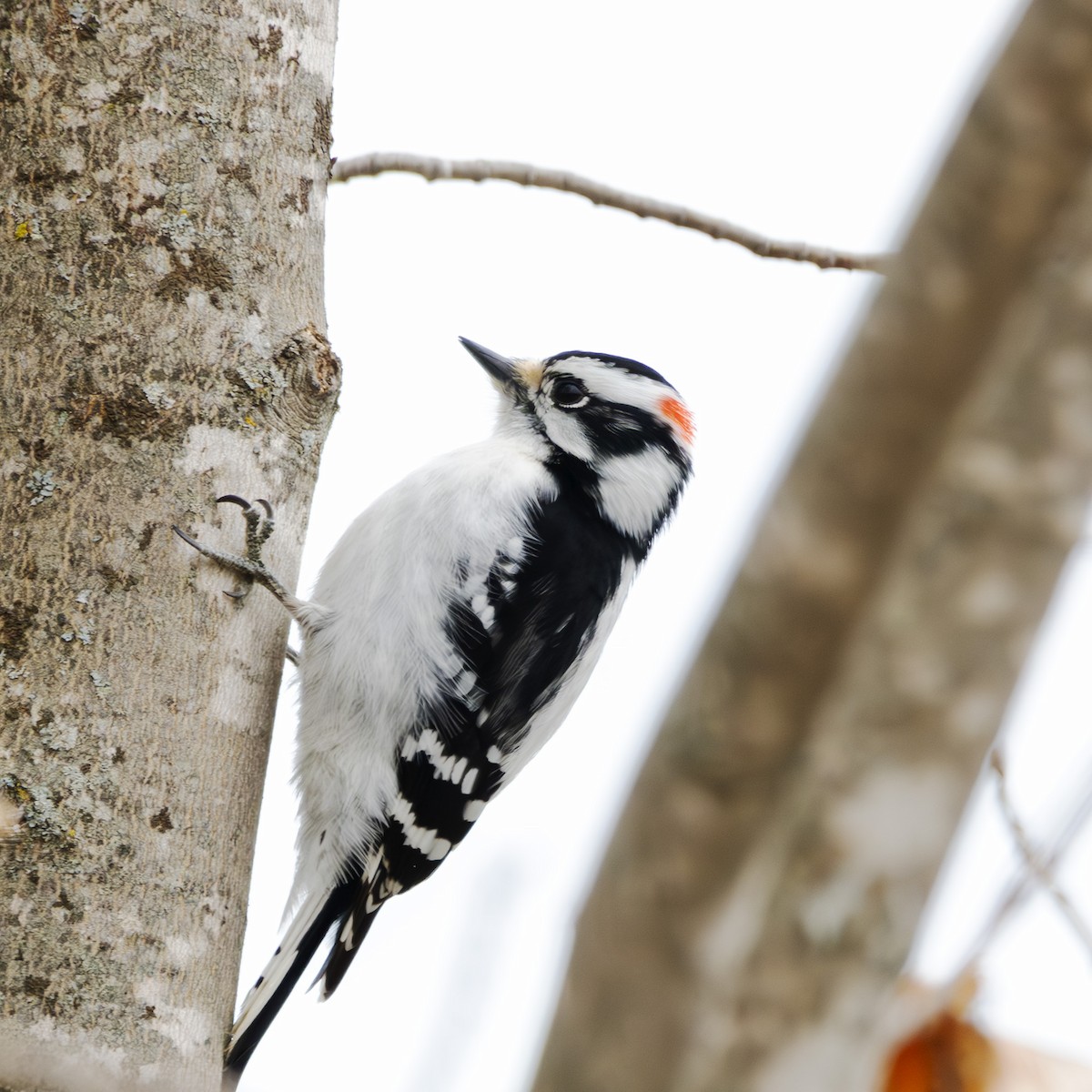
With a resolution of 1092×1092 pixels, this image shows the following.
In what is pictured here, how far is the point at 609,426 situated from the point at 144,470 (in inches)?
74.0

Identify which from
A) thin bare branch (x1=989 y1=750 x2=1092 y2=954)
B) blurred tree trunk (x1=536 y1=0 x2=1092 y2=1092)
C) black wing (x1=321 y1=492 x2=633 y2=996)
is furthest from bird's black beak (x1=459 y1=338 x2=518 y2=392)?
blurred tree trunk (x1=536 y1=0 x2=1092 y2=1092)

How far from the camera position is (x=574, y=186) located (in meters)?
3.60

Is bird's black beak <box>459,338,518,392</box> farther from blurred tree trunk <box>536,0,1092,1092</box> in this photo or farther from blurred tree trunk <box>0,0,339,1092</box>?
blurred tree trunk <box>536,0,1092,1092</box>

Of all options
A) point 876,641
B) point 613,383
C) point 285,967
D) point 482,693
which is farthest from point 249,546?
point 876,641

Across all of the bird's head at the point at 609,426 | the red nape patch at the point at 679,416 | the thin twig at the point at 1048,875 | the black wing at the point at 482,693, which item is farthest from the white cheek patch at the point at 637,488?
the thin twig at the point at 1048,875

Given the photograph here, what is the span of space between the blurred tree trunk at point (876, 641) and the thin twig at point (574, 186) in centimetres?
270

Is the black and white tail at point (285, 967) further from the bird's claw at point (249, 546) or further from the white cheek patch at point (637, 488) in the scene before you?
the white cheek patch at point (637, 488)

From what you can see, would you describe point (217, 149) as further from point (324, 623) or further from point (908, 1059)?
point (908, 1059)

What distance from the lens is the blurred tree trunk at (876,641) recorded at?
86 cm

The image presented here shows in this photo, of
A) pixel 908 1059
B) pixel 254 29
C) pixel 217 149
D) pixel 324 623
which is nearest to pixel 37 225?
pixel 217 149

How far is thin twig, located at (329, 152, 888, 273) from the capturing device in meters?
3.53

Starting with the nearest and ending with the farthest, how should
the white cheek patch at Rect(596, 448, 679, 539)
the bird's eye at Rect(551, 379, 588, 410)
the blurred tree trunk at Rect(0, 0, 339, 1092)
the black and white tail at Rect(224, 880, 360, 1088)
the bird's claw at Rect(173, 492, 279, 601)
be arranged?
the blurred tree trunk at Rect(0, 0, 339, 1092) → the bird's claw at Rect(173, 492, 279, 601) → the black and white tail at Rect(224, 880, 360, 1088) → the white cheek patch at Rect(596, 448, 679, 539) → the bird's eye at Rect(551, 379, 588, 410)

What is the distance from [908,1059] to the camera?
1.76 meters

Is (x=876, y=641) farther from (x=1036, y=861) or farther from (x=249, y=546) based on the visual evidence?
(x=249, y=546)
